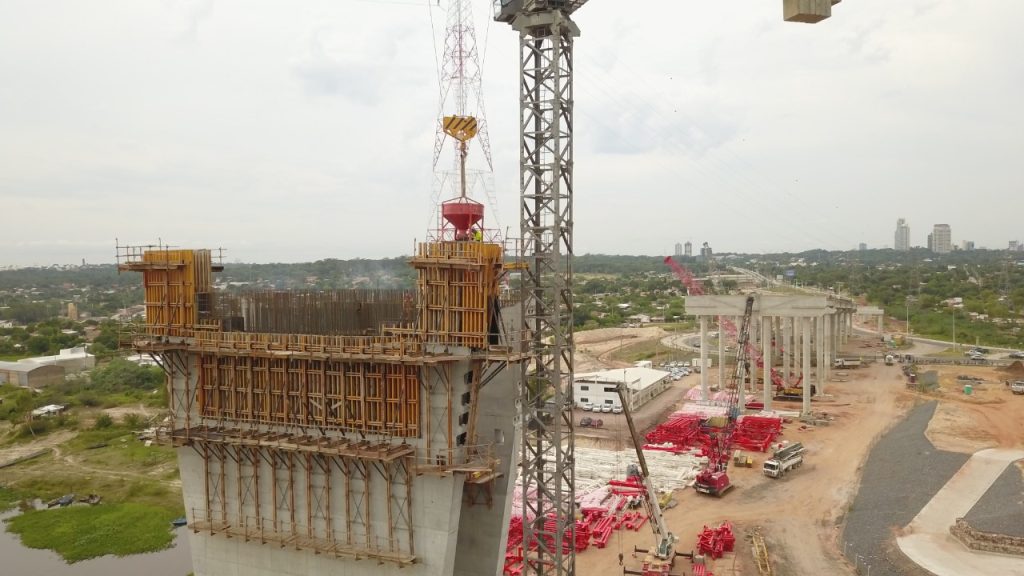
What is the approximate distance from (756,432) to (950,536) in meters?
20.6

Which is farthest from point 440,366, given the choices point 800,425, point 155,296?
point 800,425

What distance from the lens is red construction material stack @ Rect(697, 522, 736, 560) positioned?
104 ft

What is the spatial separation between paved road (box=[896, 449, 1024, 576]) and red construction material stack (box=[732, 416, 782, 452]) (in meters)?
12.5

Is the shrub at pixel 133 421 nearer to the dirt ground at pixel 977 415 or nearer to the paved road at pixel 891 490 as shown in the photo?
the paved road at pixel 891 490

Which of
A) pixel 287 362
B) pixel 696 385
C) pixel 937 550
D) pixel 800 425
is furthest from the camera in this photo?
pixel 696 385

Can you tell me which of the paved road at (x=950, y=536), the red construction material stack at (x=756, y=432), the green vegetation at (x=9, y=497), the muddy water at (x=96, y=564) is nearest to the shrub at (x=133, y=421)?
the green vegetation at (x=9, y=497)

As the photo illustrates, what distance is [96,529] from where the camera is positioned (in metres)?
40.7

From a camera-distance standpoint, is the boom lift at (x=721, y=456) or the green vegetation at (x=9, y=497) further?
the green vegetation at (x=9, y=497)

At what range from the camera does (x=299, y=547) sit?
22.6m

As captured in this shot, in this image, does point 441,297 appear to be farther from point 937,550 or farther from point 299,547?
point 937,550

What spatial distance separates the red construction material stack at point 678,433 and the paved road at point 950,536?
56.2 ft

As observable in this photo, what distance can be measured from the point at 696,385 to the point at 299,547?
59.4 meters

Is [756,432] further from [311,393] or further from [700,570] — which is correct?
[311,393]

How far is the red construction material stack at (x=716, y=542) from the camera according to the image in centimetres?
3162
